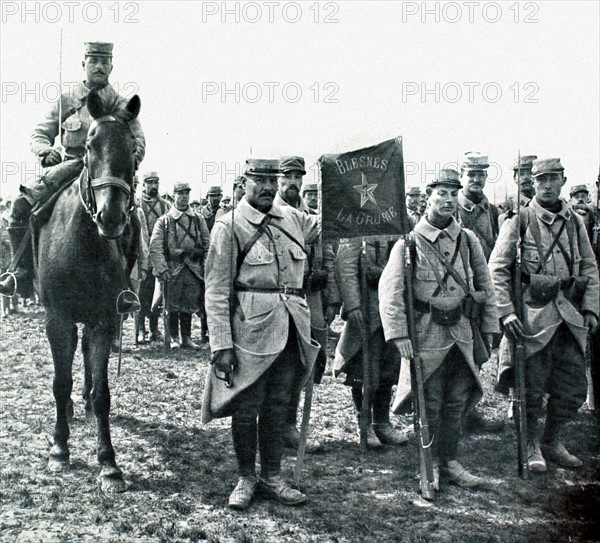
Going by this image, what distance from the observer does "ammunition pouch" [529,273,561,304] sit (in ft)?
20.4

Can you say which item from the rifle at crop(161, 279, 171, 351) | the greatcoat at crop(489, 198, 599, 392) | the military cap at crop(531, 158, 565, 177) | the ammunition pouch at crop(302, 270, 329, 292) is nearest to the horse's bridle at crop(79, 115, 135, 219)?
the ammunition pouch at crop(302, 270, 329, 292)

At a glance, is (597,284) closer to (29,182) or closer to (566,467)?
(566,467)

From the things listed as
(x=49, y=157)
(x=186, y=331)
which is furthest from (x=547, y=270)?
(x=186, y=331)

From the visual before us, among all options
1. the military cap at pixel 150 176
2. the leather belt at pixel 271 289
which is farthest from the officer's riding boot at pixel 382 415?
the military cap at pixel 150 176

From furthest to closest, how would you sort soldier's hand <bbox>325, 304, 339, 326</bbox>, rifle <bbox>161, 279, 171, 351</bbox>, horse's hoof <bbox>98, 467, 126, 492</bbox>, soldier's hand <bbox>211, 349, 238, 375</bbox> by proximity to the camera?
rifle <bbox>161, 279, 171, 351</bbox>, soldier's hand <bbox>325, 304, 339, 326</bbox>, horse's hoof <bbox>98, 467, 126, 492</bbox>, soldier's hand <bbox>211, 349, 238, 375</bbox>

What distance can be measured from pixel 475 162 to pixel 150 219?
6.88 meters

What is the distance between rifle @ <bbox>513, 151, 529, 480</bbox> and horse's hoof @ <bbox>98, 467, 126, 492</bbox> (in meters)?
3.19

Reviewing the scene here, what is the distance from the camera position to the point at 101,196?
4996mm

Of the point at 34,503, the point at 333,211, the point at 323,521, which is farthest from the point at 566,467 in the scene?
the point at 34,503

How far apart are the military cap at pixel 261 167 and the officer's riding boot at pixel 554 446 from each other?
11.2 ft

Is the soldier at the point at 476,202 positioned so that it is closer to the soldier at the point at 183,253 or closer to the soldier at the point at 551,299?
the soldier at the point at 551,299

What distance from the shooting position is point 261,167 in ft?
17.1

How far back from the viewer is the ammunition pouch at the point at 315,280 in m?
6.64

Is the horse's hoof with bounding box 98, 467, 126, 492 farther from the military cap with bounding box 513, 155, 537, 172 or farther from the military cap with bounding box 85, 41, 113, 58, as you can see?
the military cap with bounding box 513, 155, 537, 172
